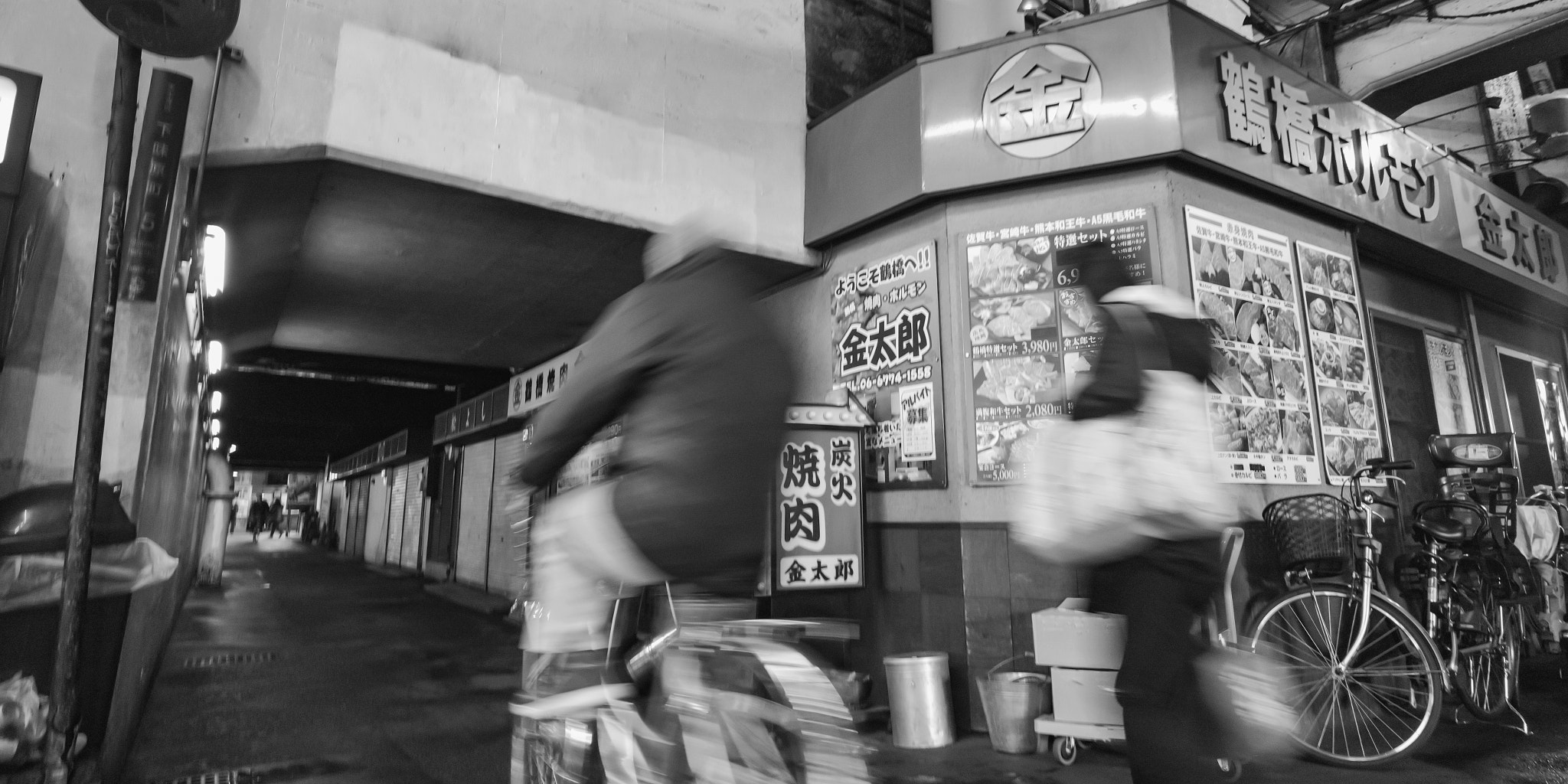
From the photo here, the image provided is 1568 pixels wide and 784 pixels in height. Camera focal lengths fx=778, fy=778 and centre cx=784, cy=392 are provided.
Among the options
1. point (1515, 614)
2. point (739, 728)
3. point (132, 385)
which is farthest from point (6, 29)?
point (1515, 614)

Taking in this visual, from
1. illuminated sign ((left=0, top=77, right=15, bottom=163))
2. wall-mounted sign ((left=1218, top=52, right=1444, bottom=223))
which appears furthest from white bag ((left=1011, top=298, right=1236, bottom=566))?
Result: illuminated sign ((left=0, top=77, right=15, bottom=163))

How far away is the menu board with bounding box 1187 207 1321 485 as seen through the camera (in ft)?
15.2

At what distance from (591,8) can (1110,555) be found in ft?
16.6

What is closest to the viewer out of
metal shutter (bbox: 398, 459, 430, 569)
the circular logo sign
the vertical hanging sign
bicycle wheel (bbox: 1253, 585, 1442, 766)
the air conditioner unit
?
the vertical hanging sign

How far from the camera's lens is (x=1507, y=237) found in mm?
7773

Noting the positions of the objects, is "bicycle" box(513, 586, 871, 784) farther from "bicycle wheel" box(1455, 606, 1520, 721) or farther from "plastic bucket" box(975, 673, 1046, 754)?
"bicycle wheel" box(1455, 606, 1520, 721)

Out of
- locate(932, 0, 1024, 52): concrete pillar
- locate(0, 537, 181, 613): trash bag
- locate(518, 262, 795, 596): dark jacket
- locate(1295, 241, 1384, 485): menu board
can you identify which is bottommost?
locate(0, 537, 181, 613): trash bag

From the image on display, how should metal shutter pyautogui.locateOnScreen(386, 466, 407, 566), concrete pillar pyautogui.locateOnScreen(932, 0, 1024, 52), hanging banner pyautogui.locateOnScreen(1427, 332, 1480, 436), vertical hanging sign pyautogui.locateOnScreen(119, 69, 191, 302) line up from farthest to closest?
metal shutter pyautogui.locateOnScreen(386, 466, 407, 566)
hanging banner pyautogui.locateOnScreen(1427, 332, 1480, 436)
concrete pillar pyautogui.locateOnScreen(932, 0, 1024, 52)
vertical hanging sign pyautogui.locateOnScreen(119, 69, 191, 302)

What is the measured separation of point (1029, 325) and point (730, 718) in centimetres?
364

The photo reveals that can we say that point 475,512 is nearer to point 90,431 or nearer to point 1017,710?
point 90,431

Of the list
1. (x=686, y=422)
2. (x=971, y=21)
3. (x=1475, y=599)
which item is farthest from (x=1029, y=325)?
(x=686, y=422)

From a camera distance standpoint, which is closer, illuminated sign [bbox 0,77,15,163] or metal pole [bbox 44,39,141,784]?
metal pole [bbox 44,39,141,784]

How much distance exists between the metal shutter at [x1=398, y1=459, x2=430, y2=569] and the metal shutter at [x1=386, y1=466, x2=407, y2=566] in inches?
12.4

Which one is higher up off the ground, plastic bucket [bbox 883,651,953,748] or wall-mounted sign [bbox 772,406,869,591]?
wall-mounted sign [bbox 772,406,869,591]
